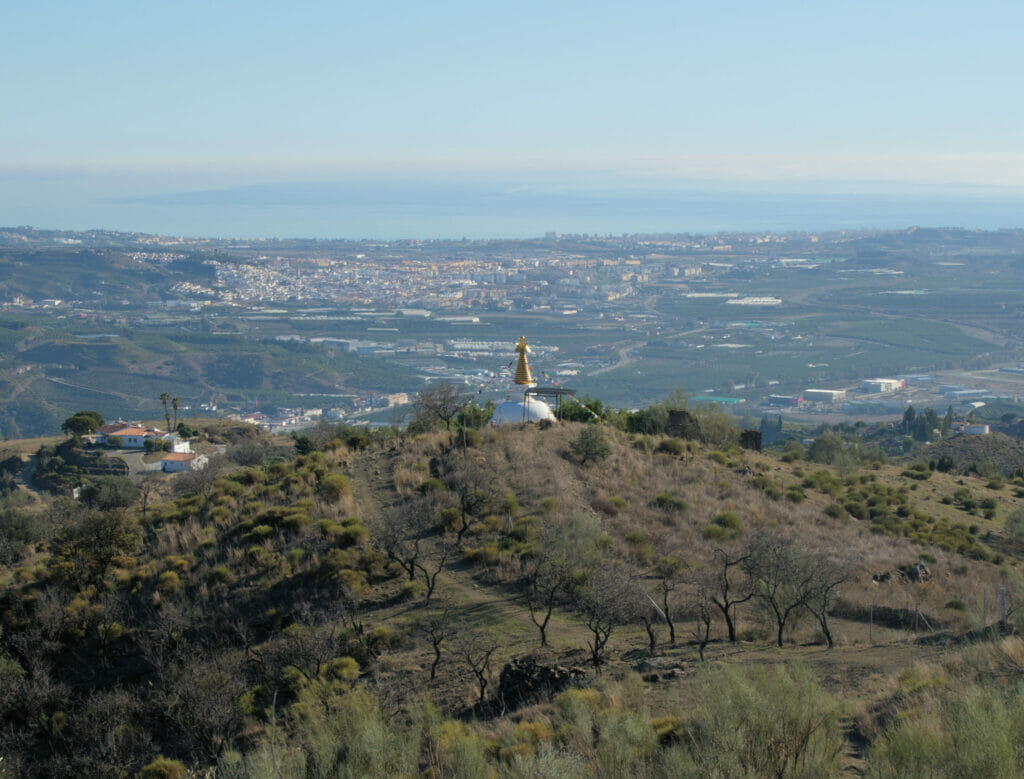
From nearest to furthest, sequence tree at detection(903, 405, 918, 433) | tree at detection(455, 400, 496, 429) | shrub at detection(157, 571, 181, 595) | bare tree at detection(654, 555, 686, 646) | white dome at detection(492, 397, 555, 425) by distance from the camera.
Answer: bare tree at detection(654, 555, 686, 646)
shrub at detection(157, 571, 181, 595)
white dome at detection(492, 397, 555, 425)
tree at detection(455, 400, 496, 429)
tree at detection(903, 405, 918, 433)

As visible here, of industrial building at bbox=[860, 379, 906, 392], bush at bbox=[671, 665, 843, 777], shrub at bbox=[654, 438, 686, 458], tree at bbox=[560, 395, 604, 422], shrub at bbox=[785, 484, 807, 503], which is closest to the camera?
bush at bbox=[671, 665, 843, 777]

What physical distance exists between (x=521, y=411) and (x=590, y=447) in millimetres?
4119

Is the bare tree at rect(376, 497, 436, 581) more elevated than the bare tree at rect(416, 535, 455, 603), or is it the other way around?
the bare tree at rect(376, 497, 436, 581)

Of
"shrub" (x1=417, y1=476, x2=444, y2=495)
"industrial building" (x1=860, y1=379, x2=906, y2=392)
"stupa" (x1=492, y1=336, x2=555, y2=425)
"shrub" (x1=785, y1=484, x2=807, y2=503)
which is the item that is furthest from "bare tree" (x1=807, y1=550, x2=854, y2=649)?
"industrial building" (x1=860, y1=379, x2=906, y2=392)

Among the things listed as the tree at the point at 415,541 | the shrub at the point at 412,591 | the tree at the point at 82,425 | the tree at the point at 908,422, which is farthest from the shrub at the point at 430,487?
the tree at the point at 908,422

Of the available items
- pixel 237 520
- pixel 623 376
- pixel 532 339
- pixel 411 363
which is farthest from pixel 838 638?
pixel 532 339

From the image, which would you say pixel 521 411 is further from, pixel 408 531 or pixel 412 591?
pixel 412 591

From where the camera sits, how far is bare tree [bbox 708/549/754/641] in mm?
14776

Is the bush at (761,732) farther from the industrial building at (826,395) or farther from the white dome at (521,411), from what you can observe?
the industrial building at (826,395)

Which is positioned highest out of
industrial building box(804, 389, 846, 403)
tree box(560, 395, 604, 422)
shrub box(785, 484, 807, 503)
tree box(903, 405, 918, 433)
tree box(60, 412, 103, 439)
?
tree box(560, 395, 604, 422)

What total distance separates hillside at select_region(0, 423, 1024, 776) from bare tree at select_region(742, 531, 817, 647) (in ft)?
0.16

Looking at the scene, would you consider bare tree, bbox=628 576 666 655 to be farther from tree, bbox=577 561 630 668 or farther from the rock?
the rock

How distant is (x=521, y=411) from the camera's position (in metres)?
26.9

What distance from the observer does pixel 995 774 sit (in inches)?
327
